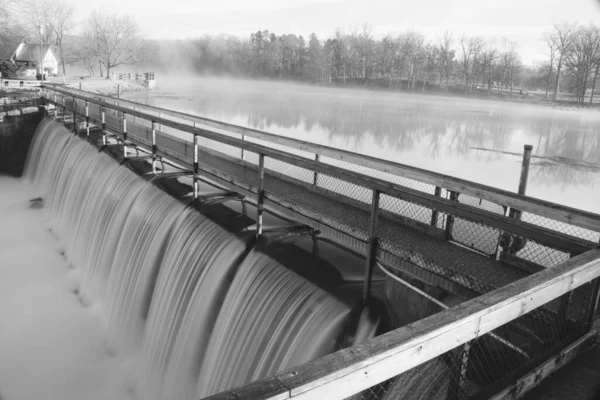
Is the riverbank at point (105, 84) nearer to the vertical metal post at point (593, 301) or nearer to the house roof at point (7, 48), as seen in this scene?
the house roof at point (7, 48)

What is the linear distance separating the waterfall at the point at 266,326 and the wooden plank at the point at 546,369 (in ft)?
5.87

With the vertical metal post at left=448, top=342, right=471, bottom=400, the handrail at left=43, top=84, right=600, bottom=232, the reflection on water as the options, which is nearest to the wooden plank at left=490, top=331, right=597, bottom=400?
the vertical metal post at left=448, top=342, right=471, bottom=400

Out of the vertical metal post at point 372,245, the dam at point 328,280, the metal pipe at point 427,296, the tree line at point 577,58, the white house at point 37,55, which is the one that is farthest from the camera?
the white house at point 37,55

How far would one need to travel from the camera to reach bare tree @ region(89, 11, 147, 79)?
3504 inches

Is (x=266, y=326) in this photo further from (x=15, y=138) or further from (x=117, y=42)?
(x=117, y=42)

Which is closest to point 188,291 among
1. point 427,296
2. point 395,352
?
point 427,296

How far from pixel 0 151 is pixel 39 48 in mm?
62145

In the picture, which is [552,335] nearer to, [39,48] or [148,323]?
[148,323]

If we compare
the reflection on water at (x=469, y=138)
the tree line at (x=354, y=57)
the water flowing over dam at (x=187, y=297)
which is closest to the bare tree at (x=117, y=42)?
the tree line at (x=354, y=57)

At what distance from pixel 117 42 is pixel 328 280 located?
A: 96167 millimetres

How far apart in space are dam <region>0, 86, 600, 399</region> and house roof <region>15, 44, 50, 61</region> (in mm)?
72586

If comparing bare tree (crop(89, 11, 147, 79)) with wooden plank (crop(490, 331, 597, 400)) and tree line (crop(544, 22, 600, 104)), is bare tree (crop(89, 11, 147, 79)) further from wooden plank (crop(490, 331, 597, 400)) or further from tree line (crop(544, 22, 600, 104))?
wooden plank (crop(490, 331, 597, 400))

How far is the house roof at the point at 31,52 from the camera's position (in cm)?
7289

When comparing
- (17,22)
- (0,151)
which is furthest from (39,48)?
(0,151)
